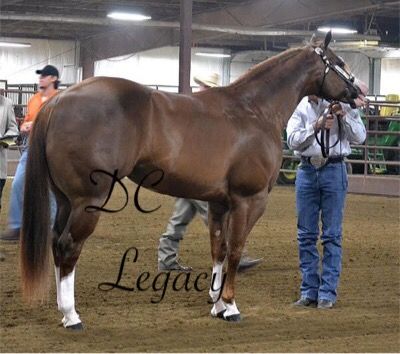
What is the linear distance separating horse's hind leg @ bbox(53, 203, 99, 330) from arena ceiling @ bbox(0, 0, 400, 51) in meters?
14.6

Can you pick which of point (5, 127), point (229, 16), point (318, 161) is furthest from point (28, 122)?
point (229, 16)

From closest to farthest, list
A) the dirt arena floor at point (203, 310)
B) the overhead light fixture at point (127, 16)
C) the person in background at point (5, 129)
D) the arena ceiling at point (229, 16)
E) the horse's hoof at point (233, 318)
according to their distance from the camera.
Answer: the dirt arena floor at point (203, 310), the horse's hoof at point (233, 318), the person in background at point (5, 129), the arena ceiling at point (229, 16), the overhead light fixture at point (127, 16)

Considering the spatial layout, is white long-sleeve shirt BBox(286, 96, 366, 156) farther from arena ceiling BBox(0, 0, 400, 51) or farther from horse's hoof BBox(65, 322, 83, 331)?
arena ceiling BBox(0, 0, 400, 51)

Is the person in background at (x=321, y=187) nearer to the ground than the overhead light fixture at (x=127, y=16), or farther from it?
nearer to the ground

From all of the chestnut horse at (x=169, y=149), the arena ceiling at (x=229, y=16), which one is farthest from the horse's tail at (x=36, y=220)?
the arena ceiling at (x=229, y=16)

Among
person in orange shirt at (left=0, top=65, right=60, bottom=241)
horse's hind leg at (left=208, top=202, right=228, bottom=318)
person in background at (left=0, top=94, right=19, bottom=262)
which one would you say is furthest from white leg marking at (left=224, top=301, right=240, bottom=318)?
person in background at (left=0, top=94, right=19, bottom=262)

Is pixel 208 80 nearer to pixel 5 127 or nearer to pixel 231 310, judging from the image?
pixel 5 127

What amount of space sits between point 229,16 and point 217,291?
58.2 ft

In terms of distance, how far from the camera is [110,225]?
10312mm

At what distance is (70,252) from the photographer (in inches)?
200

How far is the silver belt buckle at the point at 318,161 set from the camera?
19.6 feet

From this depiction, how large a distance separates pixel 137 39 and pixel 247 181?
21.8m

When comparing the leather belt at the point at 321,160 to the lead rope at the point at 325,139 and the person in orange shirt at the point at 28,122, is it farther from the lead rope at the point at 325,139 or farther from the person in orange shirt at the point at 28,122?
the person in orange shirt at the point at 28,122

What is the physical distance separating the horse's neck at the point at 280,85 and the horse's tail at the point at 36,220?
1522 mm
